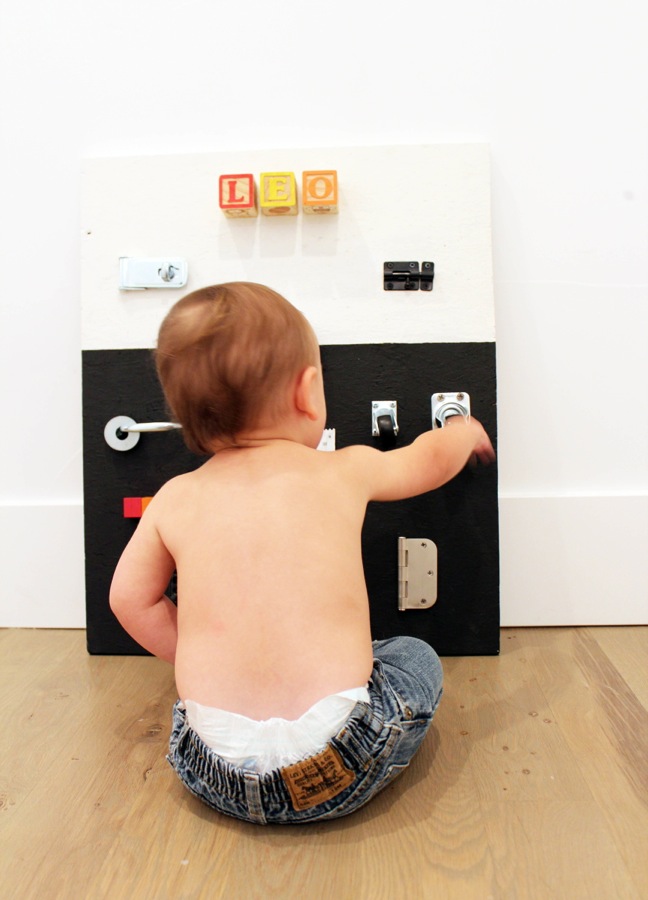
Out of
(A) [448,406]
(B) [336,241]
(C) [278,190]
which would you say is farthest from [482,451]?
(C) [278,190]

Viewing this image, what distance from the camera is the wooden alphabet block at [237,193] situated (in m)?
1.23

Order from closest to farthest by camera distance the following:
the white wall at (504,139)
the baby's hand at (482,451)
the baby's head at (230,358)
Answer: the baby's head at (230,358) < the baby's hand at (482,451) < the white wall at (504,139)

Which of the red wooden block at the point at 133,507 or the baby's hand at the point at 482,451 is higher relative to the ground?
the baby's hand at the point at 482,451

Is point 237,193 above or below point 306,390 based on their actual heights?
above

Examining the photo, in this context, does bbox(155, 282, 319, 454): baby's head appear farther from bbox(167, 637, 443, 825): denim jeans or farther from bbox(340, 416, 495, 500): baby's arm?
bbox(167, 637, 443, 825): denim jeans

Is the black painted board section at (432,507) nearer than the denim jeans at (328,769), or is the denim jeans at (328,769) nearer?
the denim jeans at (328,769)

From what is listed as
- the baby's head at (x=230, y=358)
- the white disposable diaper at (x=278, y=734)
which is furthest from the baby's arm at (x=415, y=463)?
the white disposable diaper at (x=278, y=734)

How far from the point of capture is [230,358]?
0.78 m

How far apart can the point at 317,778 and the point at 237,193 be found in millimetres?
920

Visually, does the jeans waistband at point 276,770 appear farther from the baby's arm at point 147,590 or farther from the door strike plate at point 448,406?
the door strike plate at point 448,406

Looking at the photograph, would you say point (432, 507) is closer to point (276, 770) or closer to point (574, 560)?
point (574, 560)

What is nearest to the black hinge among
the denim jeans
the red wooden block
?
the red wooden block

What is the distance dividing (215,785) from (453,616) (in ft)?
1.93

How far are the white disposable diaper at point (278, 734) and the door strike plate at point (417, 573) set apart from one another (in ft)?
1.62
